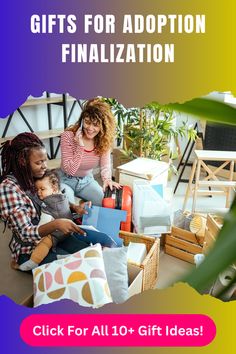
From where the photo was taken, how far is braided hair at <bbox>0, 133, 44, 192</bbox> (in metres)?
1.29

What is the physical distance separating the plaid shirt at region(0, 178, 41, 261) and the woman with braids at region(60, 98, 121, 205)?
0.45 m

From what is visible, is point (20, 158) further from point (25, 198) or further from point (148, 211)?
point (148, 211)

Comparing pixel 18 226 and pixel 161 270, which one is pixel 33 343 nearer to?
pixel 18 226

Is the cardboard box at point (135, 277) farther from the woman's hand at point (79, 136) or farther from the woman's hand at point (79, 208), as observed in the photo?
the woman's hand at point (79, 136)

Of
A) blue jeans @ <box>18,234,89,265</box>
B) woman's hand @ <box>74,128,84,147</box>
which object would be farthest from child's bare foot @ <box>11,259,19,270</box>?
woman's hand @ <box>74,128,84,147</box>

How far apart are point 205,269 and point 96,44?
2.07ft

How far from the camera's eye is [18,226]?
1286 millimetres

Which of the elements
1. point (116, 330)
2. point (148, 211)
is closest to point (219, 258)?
point (116, 330)

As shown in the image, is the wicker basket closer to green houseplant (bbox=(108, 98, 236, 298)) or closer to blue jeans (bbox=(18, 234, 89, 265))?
blue jeans (bbox=(18, 234, 89, 265))

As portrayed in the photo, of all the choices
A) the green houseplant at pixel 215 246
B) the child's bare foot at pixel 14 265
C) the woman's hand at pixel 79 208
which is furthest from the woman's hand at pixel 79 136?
the green houseplant at pixel 215 246

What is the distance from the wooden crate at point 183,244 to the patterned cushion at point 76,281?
96 cm

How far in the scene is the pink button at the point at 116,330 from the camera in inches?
27.8

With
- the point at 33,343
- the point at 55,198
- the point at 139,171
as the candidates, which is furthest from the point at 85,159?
the point at 33,343

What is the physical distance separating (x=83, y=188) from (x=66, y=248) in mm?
577
